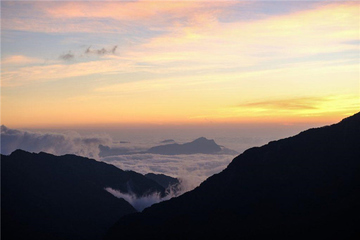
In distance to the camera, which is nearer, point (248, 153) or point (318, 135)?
point (318, 135)

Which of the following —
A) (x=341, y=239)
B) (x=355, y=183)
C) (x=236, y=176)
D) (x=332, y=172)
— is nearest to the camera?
(x=341, y=239)

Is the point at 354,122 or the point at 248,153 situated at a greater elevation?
the point at 354,122

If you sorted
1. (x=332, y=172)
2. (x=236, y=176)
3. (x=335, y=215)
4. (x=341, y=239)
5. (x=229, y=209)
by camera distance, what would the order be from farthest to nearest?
(x=236, y=176), (x=229, y=209), (x=332, y=172), (x=335, y=215), (x=341, y=239)

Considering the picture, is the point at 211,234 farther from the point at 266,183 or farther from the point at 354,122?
the point at 354,122

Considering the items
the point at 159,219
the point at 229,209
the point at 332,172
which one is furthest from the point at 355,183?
the point at 159,219

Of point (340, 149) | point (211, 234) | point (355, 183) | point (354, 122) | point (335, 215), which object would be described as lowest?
point (211, 234)

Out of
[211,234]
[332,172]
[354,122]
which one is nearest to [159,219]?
[211,234]
